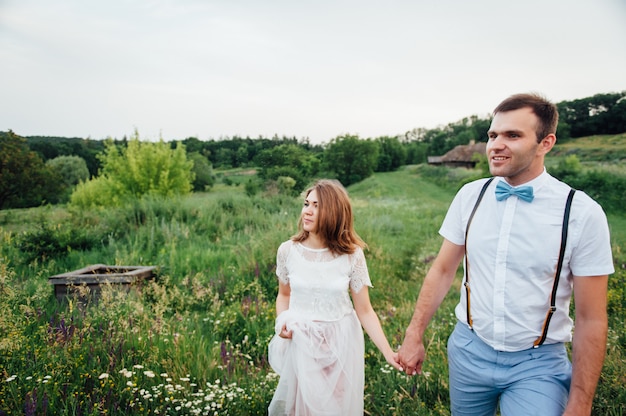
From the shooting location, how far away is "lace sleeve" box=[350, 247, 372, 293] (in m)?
3.15

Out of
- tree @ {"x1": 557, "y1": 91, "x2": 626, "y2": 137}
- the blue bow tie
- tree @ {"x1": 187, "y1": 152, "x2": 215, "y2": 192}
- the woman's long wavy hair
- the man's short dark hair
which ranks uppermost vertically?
tree @ {"x1": 557, "y1": 91, "x2": 626, "y2": 137}

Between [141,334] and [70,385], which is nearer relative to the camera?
[70,385]

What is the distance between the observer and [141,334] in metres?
4.52

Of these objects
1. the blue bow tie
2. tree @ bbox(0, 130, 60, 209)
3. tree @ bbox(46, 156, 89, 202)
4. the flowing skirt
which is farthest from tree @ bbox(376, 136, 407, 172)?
the blue bow tie

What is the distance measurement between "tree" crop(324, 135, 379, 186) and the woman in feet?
214

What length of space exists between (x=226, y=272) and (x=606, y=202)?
19.3m

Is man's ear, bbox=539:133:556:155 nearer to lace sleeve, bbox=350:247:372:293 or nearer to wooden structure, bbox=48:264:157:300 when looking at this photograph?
lace sleeve, bbox=350:247:372:293

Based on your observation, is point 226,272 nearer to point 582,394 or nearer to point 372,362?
point 372,362

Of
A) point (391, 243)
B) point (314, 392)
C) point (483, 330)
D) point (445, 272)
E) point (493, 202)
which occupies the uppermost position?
point (493, 202)

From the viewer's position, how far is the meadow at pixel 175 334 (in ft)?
11.5

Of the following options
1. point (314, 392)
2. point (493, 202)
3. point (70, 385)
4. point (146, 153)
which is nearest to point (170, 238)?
point (70, 385)

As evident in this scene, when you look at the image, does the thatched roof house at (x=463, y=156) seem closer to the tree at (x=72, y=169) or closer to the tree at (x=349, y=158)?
the tree at (x=349, y=158)

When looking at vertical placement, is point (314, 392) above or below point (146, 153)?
below

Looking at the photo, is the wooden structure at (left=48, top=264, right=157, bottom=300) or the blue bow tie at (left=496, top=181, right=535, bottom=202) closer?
the blue bow tie at (left=496, top=181, right=535, bottom=202)
